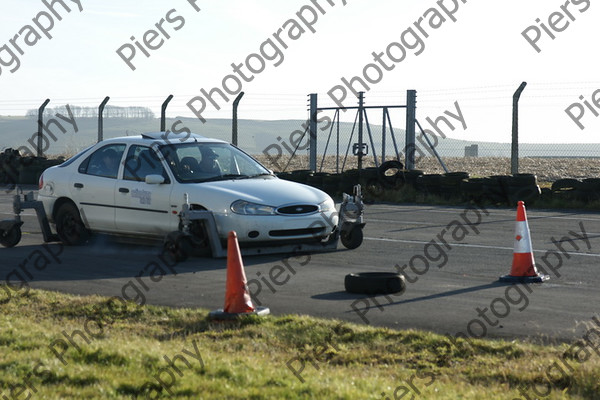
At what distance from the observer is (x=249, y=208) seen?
37.4 feet

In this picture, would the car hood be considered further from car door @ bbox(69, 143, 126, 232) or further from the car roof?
car door @ bbox(69, 143, 126, 232)

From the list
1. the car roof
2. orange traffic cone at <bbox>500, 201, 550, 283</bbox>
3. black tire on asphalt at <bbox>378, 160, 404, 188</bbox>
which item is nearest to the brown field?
black tire on asphalt at <bbox>378, 160, 404, 188</bbox>

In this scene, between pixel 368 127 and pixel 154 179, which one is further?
pixel 368 127

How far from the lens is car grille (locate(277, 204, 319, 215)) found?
1155 centimetres

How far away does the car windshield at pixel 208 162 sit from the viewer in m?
12.2

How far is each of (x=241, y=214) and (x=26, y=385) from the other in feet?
19.5

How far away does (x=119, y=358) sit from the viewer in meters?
6.16

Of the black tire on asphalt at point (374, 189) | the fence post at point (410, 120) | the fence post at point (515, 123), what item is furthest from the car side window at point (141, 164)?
the fence post at point (410, 120)

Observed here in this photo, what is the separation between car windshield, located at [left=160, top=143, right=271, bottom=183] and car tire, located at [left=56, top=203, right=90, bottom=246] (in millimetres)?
1626

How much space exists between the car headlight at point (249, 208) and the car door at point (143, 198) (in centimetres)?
85

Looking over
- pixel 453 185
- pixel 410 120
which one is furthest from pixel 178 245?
pixel 410 120

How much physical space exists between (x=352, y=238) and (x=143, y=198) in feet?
8.97

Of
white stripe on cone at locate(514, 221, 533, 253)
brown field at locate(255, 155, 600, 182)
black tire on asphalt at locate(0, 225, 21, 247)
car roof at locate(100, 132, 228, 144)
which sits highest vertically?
car roof at locate(100, 132, 228, 144)

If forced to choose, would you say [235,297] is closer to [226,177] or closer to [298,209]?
[298,209]
